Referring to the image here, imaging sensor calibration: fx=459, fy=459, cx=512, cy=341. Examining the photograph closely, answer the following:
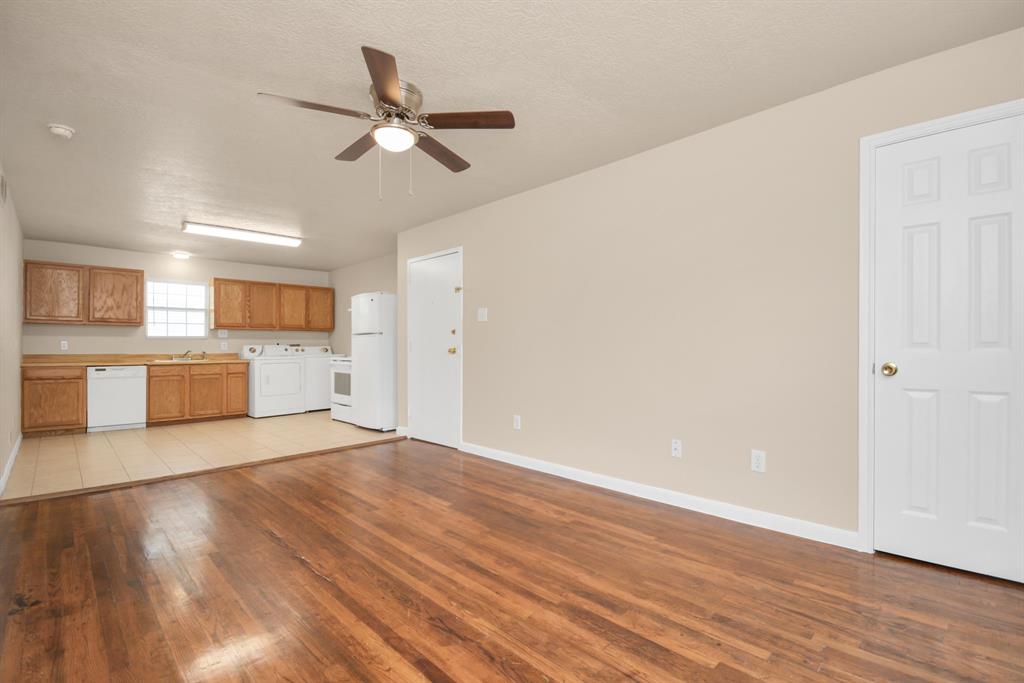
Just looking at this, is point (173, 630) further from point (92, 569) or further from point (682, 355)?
point (682, 355)

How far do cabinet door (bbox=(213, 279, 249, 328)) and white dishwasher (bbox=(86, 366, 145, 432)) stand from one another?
132 cm

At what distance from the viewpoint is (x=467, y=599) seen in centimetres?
197

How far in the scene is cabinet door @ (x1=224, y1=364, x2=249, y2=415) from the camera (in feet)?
22.7

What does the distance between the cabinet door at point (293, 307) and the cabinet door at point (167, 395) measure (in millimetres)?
1722

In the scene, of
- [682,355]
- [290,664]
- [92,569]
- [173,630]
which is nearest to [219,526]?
[92,569]

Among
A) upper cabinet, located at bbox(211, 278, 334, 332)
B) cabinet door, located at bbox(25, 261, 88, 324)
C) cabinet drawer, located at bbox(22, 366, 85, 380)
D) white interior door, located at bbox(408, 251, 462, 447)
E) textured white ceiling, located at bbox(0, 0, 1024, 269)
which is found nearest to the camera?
textured white ceiling, located at bbox(0, 0, 1024, 269)

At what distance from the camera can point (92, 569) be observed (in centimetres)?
223

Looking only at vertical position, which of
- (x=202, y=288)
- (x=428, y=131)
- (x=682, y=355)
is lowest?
(x=682, y=355)

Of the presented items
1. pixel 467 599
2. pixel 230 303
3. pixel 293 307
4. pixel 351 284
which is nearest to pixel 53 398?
pixel 230 303

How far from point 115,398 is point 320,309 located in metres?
3.13

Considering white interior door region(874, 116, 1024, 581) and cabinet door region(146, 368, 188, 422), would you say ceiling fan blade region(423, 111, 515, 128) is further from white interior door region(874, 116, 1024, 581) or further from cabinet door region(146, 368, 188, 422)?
cabinet door region(146, 368, 188, 422)

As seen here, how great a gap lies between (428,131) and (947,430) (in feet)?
10.7

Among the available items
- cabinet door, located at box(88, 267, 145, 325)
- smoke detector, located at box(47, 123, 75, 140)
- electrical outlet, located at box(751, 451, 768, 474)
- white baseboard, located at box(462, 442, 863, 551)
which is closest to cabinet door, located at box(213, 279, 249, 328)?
cabinet door, located at box(88, 267, 145, 325)

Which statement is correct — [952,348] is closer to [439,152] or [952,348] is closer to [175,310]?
[439,152]
